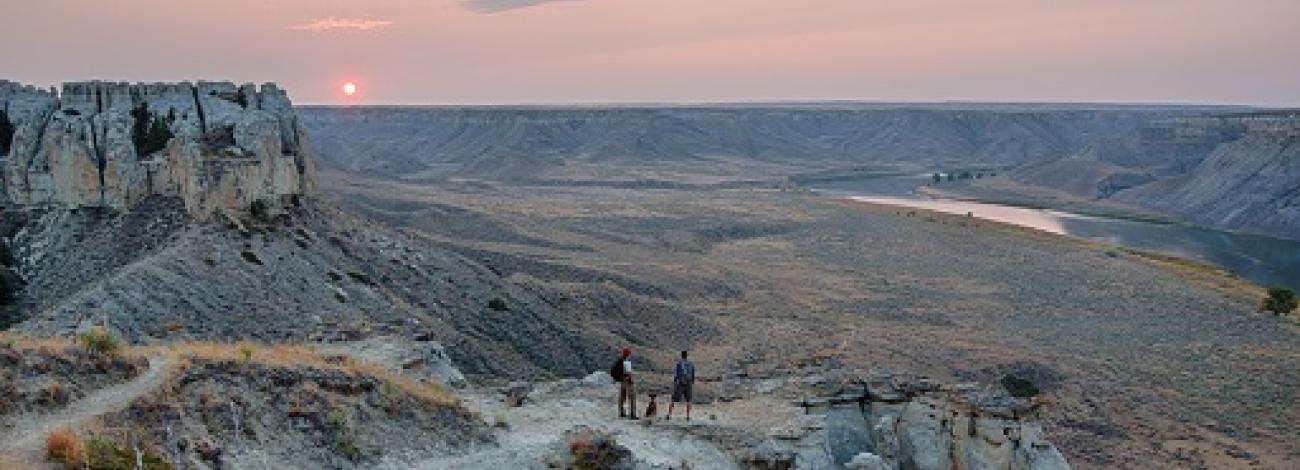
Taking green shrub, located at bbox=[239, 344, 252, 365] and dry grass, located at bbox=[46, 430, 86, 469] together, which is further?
green shrub, located at bbox=[239, 344, 252, 365]

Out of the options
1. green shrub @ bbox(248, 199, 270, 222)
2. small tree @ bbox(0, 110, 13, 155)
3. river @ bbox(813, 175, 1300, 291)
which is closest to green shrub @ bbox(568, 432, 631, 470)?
green shrub @ bbox(248, 199, 270, 222)

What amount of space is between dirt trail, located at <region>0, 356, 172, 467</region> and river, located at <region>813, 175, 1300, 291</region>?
78581mm

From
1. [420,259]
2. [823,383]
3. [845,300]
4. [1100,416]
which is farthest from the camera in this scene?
[845,300]

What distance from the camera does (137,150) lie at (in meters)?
34.7

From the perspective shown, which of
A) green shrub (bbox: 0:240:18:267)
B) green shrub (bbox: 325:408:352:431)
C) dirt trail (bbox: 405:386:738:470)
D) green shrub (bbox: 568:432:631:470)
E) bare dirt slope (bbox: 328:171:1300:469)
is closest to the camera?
green shrub (bbox: 325:408:352:431)

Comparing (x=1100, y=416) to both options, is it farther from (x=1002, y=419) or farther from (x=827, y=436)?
(x=827, y=436)

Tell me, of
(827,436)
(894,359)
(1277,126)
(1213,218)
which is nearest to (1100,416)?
(894,359)

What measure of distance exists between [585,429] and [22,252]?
24.8 meters

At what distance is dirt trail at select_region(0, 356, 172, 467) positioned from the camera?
12648 mm

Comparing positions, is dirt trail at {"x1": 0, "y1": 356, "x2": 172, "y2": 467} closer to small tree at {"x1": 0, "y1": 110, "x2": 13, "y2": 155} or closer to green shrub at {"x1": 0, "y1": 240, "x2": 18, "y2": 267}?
green shrub at {"x1": 0, "y1": 240, "x2": 18, "y2": 267}

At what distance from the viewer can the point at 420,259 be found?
40.1m

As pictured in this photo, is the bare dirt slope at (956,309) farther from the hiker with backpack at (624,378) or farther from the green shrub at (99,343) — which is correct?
the green shrub at (99,343)

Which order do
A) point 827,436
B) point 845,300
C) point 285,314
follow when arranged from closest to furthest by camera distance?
1. point 827,436
2. point 285,314
3. point 845,300

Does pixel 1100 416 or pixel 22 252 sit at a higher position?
pixel 22 252
